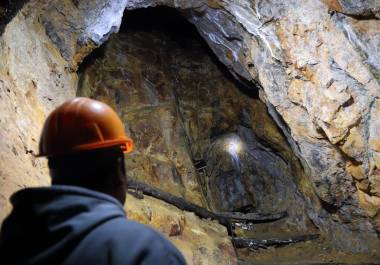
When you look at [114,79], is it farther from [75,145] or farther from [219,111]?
[75,145]

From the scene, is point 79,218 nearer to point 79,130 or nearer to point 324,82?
point 79,130

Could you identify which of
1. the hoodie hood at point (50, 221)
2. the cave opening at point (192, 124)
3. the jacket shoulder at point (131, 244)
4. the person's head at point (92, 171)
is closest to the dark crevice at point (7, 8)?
the person's head at point (92, 171)

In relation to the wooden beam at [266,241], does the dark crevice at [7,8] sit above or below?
above

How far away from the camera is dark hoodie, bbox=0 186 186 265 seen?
977 mm

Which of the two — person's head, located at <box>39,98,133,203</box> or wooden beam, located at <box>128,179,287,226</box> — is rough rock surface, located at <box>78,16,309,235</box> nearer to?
wooden beam, located at <box>128,179,287,226</box>

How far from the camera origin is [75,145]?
1.22 m

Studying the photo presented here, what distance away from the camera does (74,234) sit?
0.99m

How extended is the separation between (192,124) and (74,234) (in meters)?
7.92

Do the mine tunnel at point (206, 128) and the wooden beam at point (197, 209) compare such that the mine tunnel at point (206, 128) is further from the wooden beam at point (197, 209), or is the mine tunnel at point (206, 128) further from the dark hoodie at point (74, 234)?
the dark hoodie at point (74, 234)

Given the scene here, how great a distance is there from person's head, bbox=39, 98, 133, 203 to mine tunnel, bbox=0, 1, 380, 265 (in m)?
1.96

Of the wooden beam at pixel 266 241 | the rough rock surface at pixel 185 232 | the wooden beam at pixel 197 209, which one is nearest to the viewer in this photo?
the rough rock surface at pixel 185 232

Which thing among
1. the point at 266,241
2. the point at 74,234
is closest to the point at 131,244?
the point at 74,234

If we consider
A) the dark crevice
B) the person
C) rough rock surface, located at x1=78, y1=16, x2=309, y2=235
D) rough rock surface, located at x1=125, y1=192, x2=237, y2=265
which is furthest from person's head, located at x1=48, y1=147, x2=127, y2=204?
rough rock surface, located at x1=78, y1=16, x2=309, y2=235

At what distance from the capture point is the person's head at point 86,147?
1.19 meters
